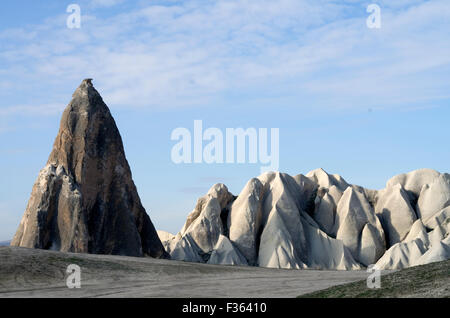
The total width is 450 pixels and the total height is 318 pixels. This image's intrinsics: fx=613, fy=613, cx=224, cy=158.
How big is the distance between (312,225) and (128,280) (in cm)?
3121

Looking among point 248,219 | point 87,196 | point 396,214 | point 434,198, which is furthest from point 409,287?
point 434,198

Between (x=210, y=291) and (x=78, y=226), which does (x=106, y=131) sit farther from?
(x=210, y=291)

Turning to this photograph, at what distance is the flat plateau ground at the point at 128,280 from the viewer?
1781 centimetres

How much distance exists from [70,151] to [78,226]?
5.01 metres

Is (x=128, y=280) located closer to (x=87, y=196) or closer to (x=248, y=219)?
(x=87, y=196)

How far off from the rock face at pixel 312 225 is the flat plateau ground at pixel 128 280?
20140mm

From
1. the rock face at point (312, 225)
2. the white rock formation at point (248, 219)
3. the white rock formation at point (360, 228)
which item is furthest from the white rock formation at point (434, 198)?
the white rock formation at point (248, 219)

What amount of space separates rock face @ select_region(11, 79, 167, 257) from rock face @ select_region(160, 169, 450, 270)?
8342mm

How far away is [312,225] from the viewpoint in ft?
169

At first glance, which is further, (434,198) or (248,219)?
(434,198)

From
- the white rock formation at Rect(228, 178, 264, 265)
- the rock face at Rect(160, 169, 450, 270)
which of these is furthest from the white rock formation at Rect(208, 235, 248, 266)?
the white rock formation at Rect(228, 178, 264, 265)

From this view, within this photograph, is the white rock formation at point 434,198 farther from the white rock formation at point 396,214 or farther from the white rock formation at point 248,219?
the white rock formation at point 248,219
